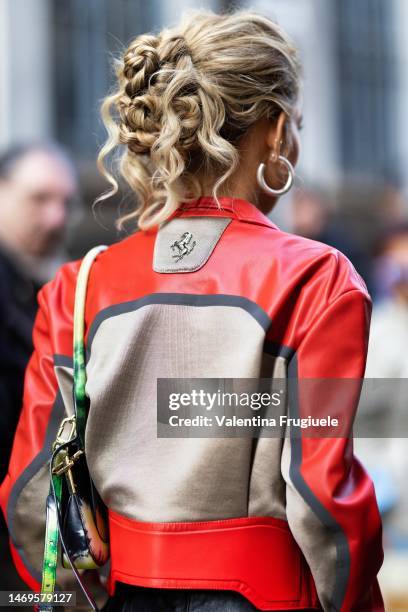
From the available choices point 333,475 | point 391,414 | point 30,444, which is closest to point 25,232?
point 391,414

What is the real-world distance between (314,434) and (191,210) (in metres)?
0.55

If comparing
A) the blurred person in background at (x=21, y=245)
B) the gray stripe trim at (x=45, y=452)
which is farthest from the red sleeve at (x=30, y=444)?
the blurred person in background at (x=21, y=245)

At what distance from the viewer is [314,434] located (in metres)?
1.81

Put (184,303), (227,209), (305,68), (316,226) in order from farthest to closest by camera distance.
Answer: (305,68)
(316,226)
(227,209)
(184,303)

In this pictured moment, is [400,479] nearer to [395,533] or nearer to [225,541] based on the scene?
[395,533]

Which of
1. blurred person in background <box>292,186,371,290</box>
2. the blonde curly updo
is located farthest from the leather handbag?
blurred person in background <box>292,186,371,290</box>

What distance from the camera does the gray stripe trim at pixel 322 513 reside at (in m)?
1.77

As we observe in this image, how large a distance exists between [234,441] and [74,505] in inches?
15.2

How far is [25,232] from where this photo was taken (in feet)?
12.3

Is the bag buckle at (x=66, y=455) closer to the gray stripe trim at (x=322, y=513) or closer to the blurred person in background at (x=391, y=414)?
the gray stripe trim at (x=322, y=513)

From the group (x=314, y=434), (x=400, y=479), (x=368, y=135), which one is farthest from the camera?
(x=368, y=135)

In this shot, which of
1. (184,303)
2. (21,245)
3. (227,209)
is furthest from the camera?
(21,245)

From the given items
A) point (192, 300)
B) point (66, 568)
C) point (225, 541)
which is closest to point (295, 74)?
point (192, 300)

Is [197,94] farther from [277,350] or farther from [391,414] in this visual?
[391,414]
